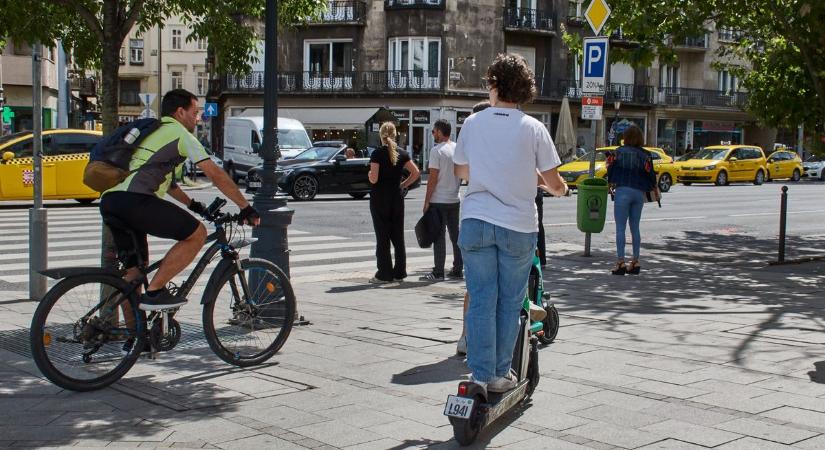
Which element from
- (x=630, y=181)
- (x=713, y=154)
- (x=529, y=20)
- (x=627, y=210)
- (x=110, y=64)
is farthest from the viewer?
(x=529, y=20)

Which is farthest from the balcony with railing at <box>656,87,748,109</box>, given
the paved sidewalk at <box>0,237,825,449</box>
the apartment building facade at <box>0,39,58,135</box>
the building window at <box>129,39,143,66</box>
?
the paved sidewalk at <box>0,237,825,449</box>

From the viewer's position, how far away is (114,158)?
6.29m

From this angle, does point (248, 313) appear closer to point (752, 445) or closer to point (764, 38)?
point (752, 445)

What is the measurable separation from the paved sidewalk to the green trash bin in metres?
3.82

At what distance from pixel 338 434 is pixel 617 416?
1.51 metres

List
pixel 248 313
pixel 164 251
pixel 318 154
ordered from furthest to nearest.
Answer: pixel 318 154, pixel 164 251, pixel 248 313

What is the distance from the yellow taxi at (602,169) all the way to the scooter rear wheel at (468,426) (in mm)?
27750

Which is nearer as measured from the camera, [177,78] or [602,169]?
[602,169]

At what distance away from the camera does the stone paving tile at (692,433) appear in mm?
5000

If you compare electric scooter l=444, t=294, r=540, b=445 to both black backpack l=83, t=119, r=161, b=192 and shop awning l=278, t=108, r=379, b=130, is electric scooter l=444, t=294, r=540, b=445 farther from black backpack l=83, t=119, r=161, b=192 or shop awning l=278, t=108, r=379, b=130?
shop awning l=278, t=108, r=379, b=130

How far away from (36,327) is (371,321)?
3328 millimetres

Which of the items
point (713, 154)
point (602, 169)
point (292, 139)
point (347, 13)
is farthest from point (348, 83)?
point (602, 169)

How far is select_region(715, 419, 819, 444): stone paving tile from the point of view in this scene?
16.6 feet

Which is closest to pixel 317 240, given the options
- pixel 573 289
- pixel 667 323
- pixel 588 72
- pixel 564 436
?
pixel 588 72
